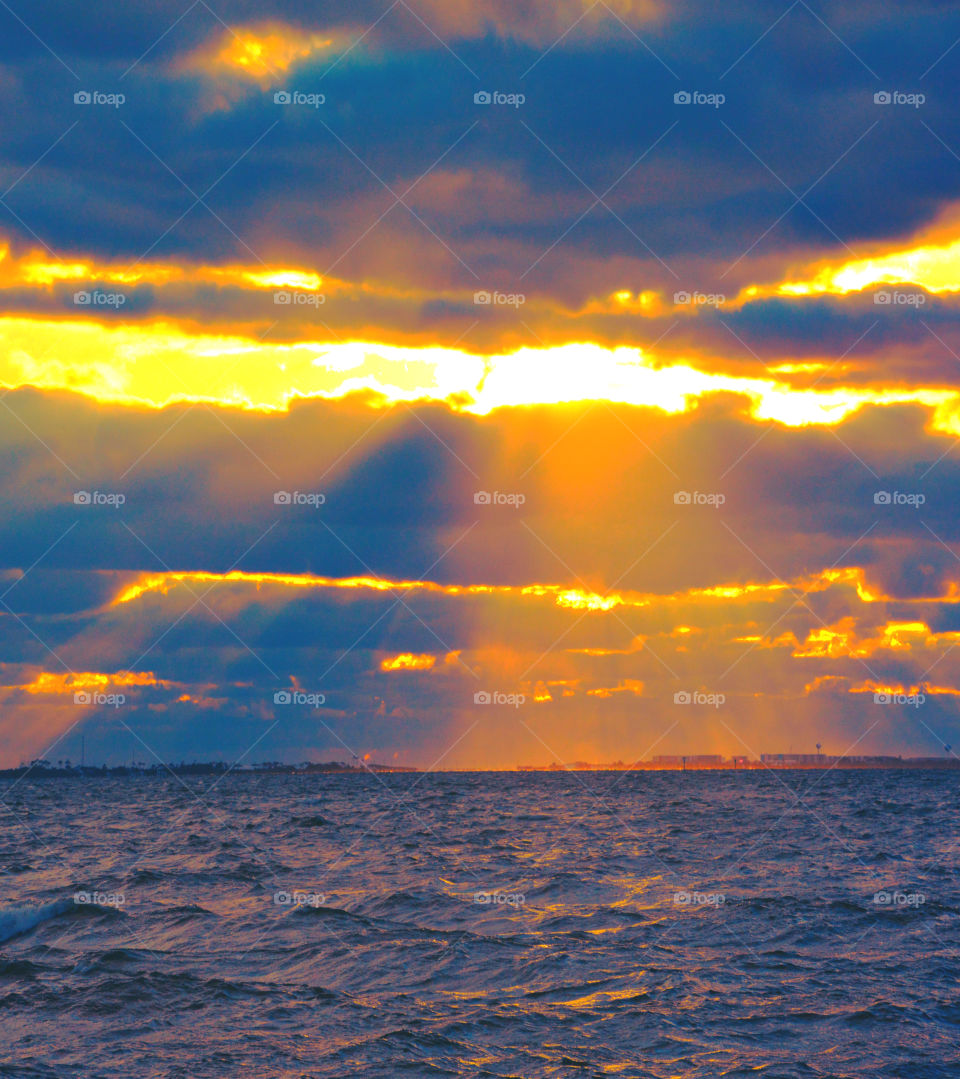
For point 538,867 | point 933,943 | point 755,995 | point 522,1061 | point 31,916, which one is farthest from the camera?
point 538,867

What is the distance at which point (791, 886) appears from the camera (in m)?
44.5

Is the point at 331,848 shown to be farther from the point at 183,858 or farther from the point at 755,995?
the point at 755,995

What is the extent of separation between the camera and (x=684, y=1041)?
2281 centimetres

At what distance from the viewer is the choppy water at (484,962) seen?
22.0 metres

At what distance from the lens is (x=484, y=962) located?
29.9 m

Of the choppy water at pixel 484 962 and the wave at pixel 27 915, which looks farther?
the wave at pixel 27 915

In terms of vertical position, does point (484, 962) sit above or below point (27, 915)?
above

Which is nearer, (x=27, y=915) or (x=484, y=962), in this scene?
(x=484, y=962)

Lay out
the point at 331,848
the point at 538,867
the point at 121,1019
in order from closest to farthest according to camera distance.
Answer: the point at 121,1019
the point at 538,867
the point at 331,848

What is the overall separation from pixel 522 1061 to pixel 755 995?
7228 mm

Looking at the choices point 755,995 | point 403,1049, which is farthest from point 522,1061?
point 755,995

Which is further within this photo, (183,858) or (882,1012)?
(183,858)

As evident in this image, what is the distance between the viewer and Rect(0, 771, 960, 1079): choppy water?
22.0m

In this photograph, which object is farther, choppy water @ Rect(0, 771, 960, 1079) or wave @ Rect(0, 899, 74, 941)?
wave @ Rect(0, 899, 74, 941)
